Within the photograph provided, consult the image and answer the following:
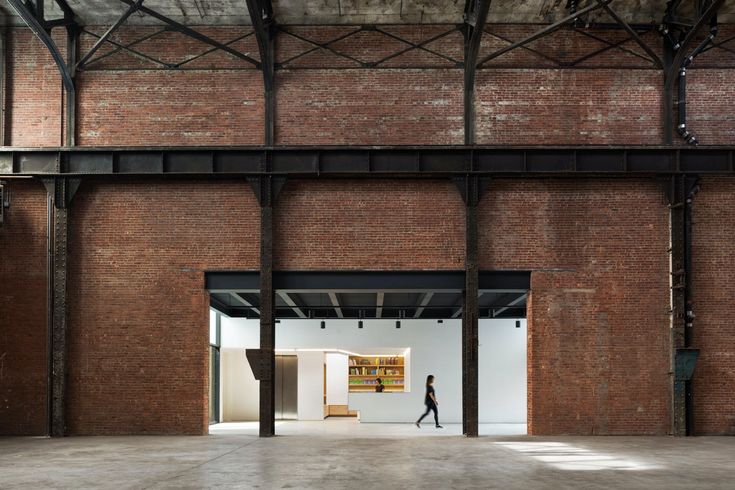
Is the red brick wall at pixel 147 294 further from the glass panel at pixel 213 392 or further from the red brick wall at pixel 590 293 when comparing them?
the glass panel at pixel 213 392

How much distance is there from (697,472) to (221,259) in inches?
471

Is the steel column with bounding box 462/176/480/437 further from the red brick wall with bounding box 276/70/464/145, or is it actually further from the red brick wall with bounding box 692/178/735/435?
the red brick wall with bounding box 692/178/735/435

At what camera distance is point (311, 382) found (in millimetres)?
31125

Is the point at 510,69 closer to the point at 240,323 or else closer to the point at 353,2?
the point at 353,2

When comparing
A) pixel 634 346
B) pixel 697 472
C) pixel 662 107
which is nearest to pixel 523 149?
pixel 662 107

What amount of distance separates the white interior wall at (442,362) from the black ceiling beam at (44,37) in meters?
13.3

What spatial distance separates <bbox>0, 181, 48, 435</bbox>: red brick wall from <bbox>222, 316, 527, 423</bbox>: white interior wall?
11447 millimetres

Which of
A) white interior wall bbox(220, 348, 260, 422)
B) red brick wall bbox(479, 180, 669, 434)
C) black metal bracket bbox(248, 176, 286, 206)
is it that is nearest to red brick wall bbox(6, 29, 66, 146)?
black metal bracket bbox(248, 176, 286, 206)

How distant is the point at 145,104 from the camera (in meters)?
20.5

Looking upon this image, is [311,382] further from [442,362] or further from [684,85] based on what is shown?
[684,85]

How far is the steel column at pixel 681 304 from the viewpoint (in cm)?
Answer: 1938

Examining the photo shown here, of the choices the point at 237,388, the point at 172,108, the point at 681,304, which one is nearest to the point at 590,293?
the point at 681,304

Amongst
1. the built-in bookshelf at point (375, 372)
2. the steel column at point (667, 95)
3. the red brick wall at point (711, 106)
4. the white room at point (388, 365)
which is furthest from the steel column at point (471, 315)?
the built-in bookshelf at point (375, 372)

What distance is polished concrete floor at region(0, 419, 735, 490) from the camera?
460 inches
